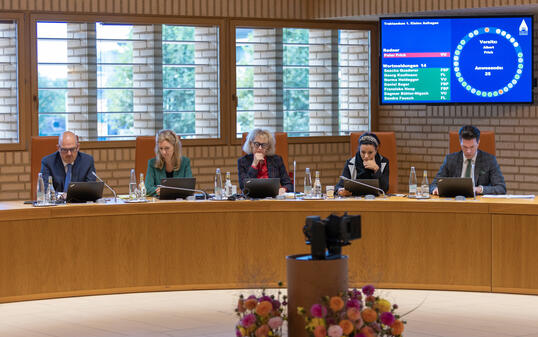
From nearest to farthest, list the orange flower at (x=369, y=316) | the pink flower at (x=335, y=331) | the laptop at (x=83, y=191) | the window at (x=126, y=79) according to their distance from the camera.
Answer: the pink flower at (x=335, y=331), the orange flower at (x=369, y=316), the laptop at (x=83, y=191), the window at (x=126, y=79)

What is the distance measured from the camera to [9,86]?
28.0 ft

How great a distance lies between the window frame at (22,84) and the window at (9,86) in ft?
0.14

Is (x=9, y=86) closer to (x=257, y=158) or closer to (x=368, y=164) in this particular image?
(x=257, y=158)

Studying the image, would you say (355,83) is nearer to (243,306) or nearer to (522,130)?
(522,130)

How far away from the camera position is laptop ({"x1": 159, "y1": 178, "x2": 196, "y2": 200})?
651cm

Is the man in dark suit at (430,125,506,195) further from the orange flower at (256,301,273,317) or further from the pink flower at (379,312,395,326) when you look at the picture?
the orange flower at (256,301,273,317)

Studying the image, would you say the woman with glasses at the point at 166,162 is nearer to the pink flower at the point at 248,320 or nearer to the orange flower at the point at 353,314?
the pink flower at the point at 248,320

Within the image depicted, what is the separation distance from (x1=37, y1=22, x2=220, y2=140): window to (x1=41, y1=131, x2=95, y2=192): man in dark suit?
1.79m

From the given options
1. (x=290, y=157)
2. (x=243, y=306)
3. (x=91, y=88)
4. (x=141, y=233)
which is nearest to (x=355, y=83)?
(x=290, y=157)

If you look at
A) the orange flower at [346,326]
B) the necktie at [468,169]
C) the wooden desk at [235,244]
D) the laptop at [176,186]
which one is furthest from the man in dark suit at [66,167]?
the orange flower at [346,326]

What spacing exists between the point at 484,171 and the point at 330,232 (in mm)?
3384

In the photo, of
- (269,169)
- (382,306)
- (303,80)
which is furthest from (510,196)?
(303,80)

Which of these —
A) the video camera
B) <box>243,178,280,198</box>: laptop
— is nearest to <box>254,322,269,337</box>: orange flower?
the video camera

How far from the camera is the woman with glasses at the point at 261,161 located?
Answer: 23.9 ft
